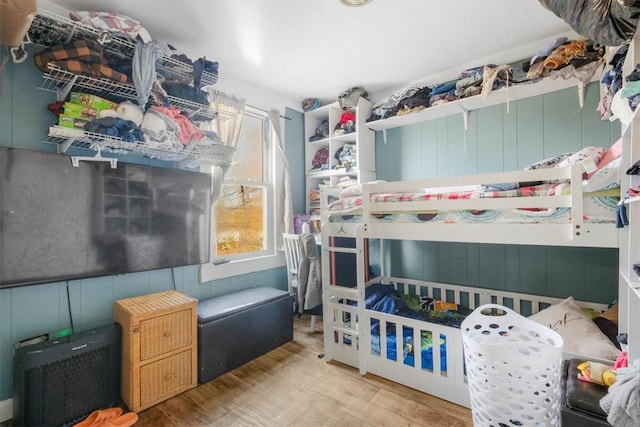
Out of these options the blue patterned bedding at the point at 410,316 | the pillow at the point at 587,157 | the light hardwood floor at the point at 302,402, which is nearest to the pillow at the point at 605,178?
the pillow at the point at 587,157

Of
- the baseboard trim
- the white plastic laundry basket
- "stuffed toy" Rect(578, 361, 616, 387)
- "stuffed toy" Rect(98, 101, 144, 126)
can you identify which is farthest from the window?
"stuffed toy" Rect(578, 361, 616, 387)

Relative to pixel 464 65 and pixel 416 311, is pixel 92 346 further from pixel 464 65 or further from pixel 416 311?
pixel 464 65

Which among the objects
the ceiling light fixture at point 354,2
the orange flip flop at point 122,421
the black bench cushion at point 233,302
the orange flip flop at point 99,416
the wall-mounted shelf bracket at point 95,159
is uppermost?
the ceiling light fixture at point 354,2

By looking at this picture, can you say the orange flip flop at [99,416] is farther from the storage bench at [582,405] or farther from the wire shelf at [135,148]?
the storage bench at [582,405]

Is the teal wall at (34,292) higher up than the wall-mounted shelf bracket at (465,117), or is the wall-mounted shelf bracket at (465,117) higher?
the wall-mounted shelf bracket at (465,117)

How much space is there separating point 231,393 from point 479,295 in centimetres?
209

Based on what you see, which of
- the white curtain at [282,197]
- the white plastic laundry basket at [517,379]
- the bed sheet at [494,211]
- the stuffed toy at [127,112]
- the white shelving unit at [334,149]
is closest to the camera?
the white plastic laundry basket at [517,379]

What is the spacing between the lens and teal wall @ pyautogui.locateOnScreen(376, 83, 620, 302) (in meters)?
2.12

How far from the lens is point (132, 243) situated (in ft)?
6.63

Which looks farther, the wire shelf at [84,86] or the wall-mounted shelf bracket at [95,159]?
the wall-mounted shelf bracket at [95,159]

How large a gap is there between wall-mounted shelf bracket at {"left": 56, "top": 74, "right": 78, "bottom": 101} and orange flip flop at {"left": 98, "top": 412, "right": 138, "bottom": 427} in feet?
6.21

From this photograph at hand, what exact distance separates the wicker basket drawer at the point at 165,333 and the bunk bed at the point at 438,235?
1004 mm

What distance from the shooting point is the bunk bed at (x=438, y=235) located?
1.40m

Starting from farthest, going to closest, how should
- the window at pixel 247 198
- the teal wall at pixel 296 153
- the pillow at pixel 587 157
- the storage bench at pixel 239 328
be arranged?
the teal wall at pixel 296 153
the window at pixel 247 198
the storage bench at pixel 239 328
the pillow at pixel 587 157
